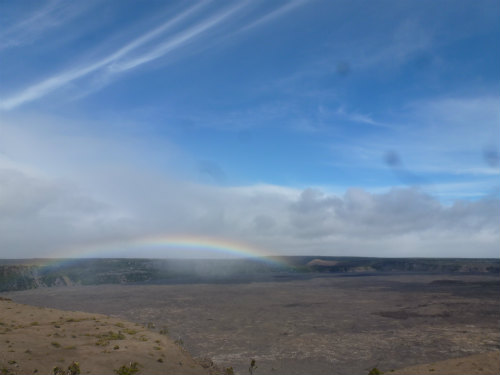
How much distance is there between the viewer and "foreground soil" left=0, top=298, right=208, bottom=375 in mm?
22594

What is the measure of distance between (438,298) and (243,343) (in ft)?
173

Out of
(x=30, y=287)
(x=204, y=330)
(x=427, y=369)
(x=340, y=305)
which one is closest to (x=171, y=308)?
(x=204, y=330)

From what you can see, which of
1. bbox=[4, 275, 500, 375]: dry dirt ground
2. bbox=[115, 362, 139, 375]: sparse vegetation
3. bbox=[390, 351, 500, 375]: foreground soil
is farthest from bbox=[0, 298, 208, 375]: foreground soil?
bbox=[390, 351, 500, 375]: foreground soil

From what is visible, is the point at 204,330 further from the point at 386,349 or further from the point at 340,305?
the point at 340,305

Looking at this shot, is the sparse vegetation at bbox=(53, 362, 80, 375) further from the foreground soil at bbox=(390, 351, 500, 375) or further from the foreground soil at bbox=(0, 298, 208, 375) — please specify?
the foreground soil at bbox=(390, 351, 500, 375)

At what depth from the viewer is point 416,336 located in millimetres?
40250

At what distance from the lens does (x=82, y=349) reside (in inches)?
1029

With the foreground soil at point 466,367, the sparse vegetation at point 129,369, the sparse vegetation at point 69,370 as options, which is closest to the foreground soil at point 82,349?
the sparse vegetation at point 129,369

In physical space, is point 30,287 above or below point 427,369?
A: below

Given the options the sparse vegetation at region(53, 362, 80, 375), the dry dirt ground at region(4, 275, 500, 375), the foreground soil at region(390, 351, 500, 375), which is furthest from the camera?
the dry dirt ground at region(4, 275, 500, 375)

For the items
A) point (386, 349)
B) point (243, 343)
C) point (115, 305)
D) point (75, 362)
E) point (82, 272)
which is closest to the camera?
point (75, 362)

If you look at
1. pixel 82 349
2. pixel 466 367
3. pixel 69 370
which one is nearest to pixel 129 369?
pixel 69 370

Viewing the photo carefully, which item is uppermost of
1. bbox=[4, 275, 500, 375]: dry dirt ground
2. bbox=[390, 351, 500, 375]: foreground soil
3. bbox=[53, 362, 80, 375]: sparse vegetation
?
bbox=[53, 362, 80, 375]: sparse vegetation

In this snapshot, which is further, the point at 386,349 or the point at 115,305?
the point at 115,305
